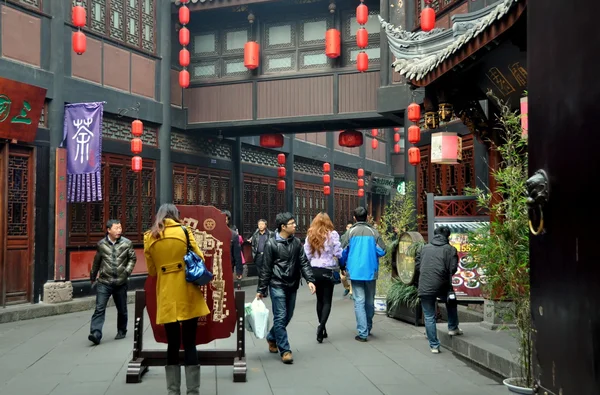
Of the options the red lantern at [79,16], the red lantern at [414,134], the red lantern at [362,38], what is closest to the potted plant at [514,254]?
the red lantern at [414,134]

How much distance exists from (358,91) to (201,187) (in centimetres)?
532

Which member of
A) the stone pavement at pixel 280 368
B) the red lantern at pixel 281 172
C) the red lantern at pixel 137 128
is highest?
the red lantern at pixel 137 128

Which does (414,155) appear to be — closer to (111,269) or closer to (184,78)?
(184,78)

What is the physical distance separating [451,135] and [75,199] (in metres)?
7.26

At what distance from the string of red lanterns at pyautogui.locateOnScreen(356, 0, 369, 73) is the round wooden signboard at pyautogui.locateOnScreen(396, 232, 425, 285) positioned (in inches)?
192

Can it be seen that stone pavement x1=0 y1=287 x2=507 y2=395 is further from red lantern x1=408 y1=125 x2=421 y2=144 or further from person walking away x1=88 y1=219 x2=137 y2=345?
red lantern x1=408 y1=125 x2=421 y2=144

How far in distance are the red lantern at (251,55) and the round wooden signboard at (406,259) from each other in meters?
6.90

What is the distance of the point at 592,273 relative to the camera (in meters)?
1.81

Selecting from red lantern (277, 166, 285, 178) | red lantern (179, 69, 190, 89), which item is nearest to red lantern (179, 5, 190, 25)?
red lantern (179, 69, 190, 89)

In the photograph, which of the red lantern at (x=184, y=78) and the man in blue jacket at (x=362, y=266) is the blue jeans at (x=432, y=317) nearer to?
the man in blue jacket at (x=362, y=266)

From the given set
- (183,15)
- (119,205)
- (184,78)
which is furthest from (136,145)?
(183,15)

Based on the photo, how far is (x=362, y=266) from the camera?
30.0 ft

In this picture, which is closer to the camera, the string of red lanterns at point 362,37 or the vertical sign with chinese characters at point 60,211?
the vertical sign with chinese characters at point 60,211

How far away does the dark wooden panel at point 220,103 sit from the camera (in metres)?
16.7
